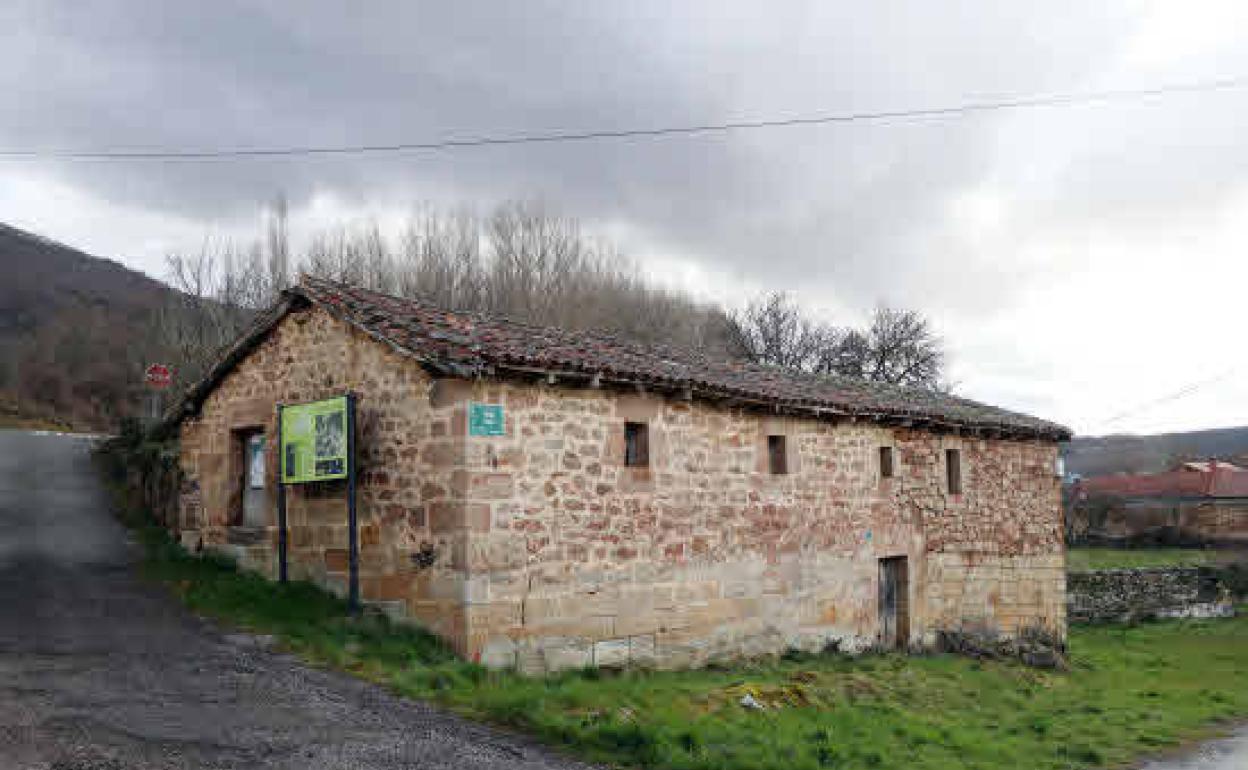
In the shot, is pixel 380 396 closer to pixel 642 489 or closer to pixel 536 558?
pixel 536 558

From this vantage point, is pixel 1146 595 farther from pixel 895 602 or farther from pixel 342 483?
pixel 342 483

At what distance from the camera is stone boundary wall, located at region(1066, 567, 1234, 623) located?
23.5 meters

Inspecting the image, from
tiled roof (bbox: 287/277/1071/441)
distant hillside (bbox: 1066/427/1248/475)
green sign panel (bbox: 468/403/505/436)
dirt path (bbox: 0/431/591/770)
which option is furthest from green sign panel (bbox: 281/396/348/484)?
distant hillside (bbox: 1066/427/1248/475)

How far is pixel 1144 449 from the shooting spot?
83.2m

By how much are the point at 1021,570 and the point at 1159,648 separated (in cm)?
550

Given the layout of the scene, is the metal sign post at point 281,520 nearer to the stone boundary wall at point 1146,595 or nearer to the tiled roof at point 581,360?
the tiled roof at point 581,360

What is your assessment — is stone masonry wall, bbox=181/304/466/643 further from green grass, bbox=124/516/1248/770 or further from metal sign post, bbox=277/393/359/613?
green grass, bbox=124/516/1248/770

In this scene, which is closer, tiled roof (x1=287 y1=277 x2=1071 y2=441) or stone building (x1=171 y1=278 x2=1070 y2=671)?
stone building (x1=171 y1=278 x2=1070 y2=671)

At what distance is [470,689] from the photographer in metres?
7.48

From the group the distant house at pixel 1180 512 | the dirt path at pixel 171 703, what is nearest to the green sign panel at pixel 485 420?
the dirt path at pixel 171 703

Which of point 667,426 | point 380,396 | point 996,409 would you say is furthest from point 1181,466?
point 380,396

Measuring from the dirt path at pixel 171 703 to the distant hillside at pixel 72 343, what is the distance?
23.3 meters

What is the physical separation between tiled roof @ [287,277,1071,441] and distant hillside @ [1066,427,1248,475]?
67.0 metres

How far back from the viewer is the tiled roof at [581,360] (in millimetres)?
8750
